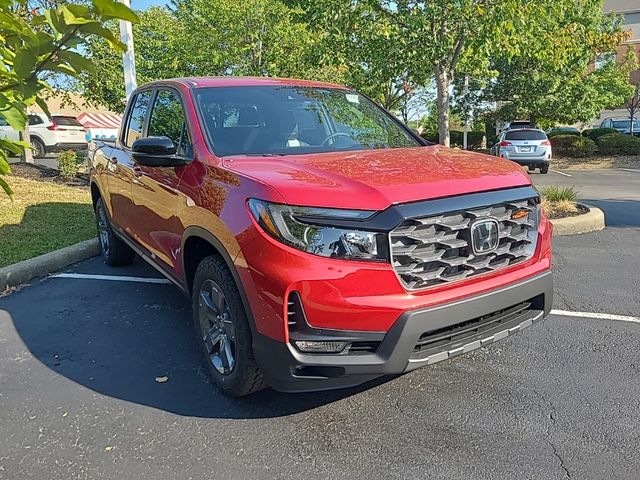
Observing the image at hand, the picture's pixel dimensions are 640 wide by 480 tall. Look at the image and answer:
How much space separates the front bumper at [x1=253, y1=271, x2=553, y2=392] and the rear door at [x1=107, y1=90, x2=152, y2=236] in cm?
266

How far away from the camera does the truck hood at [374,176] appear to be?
2.56 metres

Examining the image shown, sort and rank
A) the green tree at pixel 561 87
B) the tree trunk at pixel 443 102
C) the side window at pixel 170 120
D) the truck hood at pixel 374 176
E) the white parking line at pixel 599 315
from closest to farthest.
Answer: the truck hood at pixel 374 176, the side window at pixel 170 120, the white parking line at pixel 599 315, the tree trunk at pixel 443 102, the green tree at pixel 561 87

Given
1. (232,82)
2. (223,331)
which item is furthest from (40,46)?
(232,82)

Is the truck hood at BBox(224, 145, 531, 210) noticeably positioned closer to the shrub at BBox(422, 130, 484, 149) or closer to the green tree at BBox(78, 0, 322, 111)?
the green tree at BBox(78, 0, 322, 111)

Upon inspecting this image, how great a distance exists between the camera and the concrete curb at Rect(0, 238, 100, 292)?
5355 millimetres

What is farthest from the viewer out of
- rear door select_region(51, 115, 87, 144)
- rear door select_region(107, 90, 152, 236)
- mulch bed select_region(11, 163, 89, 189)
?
rear door select_region(51, 115, 87, 144)

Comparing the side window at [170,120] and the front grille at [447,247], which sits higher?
the side window at [170,120]

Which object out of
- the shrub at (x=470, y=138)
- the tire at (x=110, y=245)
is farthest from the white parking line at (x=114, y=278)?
the shrub at (x=470, y=138)

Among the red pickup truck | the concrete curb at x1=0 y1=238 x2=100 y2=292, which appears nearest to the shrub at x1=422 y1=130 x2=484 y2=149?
the concrete curb at x1=0 y1=238 x2=100 y2=292

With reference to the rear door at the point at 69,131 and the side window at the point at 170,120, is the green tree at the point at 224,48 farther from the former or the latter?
the rear door at the point at 69,131

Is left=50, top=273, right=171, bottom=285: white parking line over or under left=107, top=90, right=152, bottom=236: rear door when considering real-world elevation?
under

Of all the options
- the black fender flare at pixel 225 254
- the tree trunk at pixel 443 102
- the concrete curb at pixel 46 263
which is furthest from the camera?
the tree trunk at pixel 443 102

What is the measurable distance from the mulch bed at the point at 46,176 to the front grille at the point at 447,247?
32.8ft

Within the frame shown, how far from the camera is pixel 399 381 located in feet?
10.9
